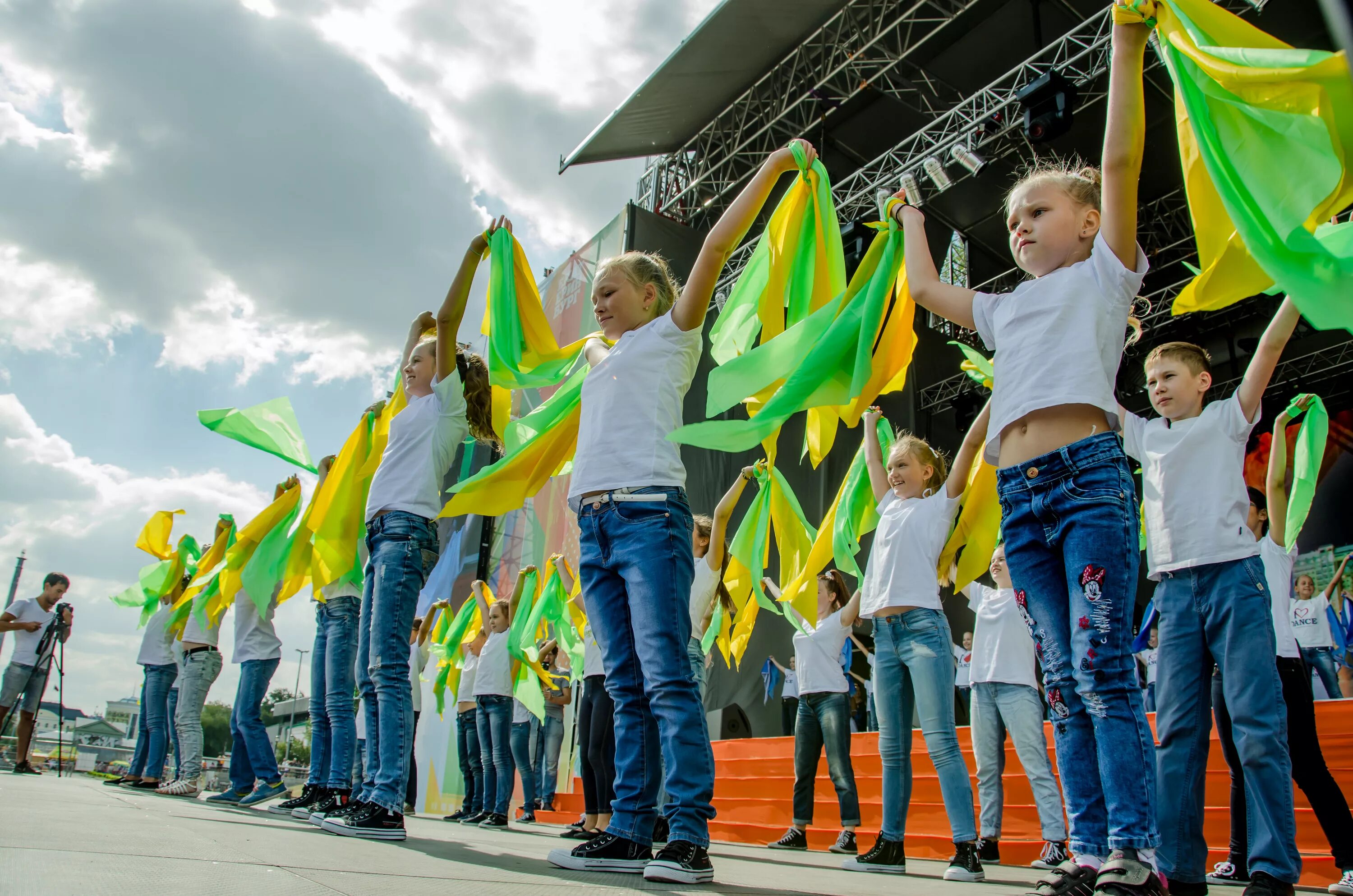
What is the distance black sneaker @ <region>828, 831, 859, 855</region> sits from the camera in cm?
420

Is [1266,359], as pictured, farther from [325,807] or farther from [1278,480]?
[325,807]

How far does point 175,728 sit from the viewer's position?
5.63 meters

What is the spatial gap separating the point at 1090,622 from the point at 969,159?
293 inches

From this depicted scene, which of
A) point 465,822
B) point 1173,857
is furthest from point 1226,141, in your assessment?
point 465,822

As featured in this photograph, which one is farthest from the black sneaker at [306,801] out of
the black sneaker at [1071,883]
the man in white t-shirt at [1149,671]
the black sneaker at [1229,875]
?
the man in white t-shirt at [1149,671]

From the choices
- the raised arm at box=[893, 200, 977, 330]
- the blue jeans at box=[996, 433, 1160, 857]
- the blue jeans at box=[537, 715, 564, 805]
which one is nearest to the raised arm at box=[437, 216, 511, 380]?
the raised arm at box=[893, 200, 977, 330]

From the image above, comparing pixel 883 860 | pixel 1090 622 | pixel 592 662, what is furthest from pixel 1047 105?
pixel 1090 622

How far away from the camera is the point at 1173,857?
2098 mm

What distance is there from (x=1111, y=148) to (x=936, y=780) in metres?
3.74

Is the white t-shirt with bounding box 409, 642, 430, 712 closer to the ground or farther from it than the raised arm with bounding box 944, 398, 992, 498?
closer to the ground

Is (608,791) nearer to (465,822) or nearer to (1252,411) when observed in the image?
(465,822)

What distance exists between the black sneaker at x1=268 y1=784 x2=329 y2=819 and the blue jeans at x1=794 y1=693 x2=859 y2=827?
Result: 2338 mm

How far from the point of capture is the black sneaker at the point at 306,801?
3479 millimetres

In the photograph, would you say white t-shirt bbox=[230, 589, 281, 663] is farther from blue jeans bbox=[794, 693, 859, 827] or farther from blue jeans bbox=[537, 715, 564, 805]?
blue jeans bbox=[537, 715, 564, 805]
